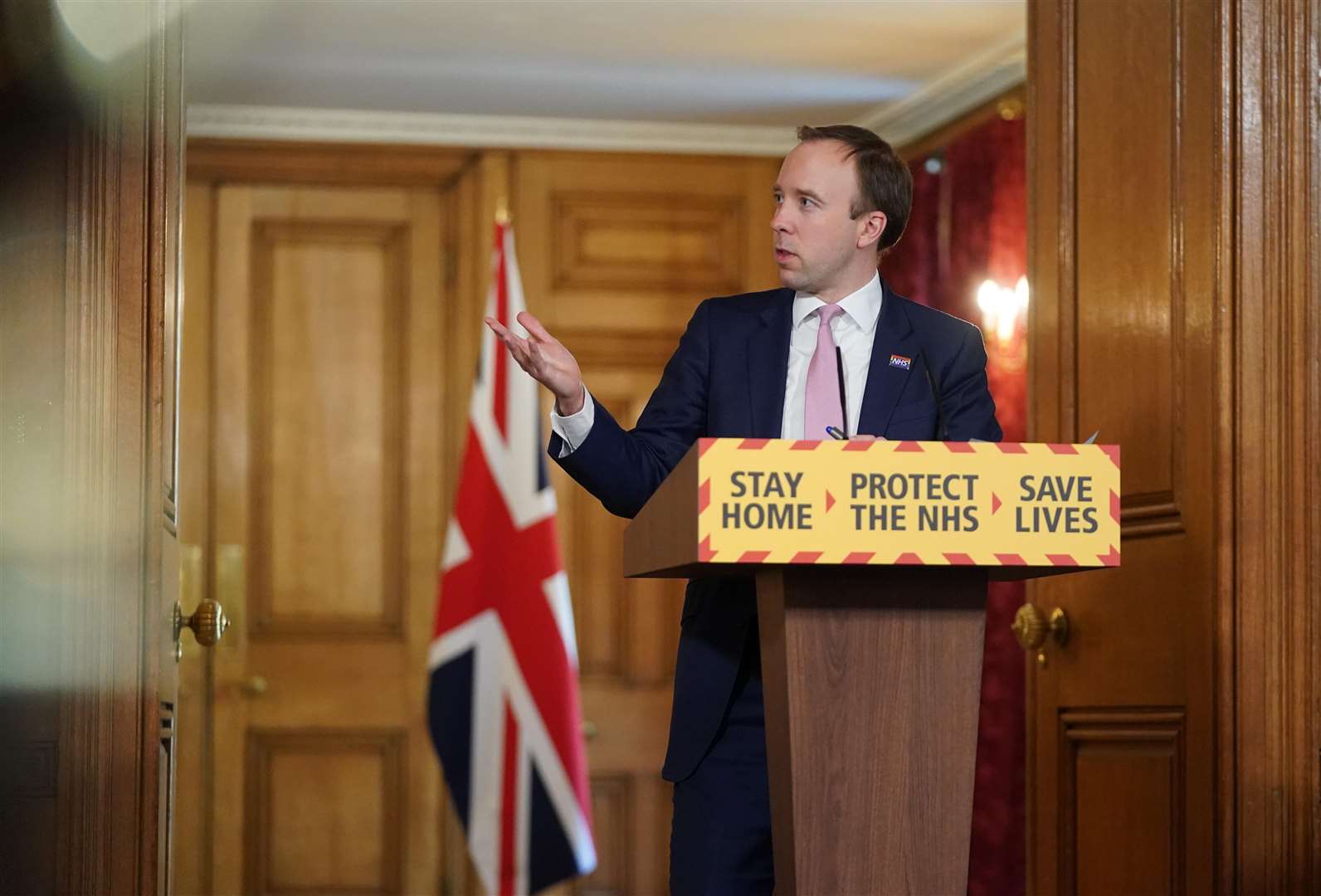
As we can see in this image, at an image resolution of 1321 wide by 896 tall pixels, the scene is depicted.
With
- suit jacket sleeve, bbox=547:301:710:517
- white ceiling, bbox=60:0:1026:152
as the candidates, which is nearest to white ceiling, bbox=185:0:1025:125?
white ceiling, bbox=60:0:1026:152

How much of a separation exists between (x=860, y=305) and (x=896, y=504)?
615 mm

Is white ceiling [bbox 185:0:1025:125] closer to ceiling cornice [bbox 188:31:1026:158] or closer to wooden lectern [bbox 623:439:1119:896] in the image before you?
ceiling cornice [bbox 188:31:1026:158]

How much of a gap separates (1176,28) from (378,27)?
265cm

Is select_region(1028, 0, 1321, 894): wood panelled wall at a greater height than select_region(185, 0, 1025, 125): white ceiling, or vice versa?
select_region(185, 0, 1025, 125): white ceiling

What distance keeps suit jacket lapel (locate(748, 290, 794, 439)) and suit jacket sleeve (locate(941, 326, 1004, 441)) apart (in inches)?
8.2

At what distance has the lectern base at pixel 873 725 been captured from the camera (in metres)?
1.63

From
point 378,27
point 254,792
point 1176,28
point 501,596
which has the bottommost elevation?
point 254,792

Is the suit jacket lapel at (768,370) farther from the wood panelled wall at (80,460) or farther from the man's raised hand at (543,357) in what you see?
the wood panelled wall at (80,460)

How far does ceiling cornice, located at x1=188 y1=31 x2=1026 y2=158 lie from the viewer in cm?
541

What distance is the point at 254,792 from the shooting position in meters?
5.35

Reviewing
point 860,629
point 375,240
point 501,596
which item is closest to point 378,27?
point 375,240

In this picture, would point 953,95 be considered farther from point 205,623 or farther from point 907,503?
point 907,503

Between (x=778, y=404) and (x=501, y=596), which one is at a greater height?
(x=778, y=404)

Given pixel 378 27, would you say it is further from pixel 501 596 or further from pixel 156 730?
pixel 156 730
